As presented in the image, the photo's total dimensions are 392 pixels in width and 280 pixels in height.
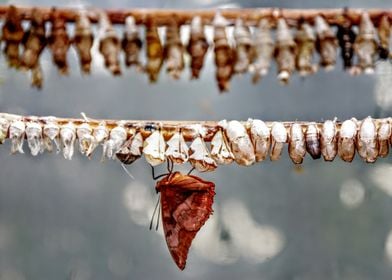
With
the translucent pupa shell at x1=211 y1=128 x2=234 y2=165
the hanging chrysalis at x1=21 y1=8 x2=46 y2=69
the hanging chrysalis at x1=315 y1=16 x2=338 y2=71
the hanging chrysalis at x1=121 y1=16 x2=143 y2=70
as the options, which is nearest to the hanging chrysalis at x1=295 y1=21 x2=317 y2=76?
the hanging chrysalis at x1=315 y1=16 x2=338 y2=71

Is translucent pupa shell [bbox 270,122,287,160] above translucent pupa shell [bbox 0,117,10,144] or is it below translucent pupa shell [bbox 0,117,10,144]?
below

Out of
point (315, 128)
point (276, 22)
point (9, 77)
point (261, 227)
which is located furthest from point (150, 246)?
point (276, 22)

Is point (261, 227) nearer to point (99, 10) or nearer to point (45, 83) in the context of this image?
point (45, 83)

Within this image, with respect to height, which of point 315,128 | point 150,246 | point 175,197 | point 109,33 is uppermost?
point 109,33

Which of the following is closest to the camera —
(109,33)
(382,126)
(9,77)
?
(109,33)

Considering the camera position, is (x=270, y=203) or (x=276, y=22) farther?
(x=270, y=203)

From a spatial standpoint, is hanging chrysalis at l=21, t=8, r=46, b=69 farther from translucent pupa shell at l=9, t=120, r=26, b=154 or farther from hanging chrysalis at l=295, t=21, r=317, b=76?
hanging chrysalis at l=295, t=21, r=317, b=76

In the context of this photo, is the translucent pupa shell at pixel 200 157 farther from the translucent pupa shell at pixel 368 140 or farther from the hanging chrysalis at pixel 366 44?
the hanging chrysalis at pixel 366 44
